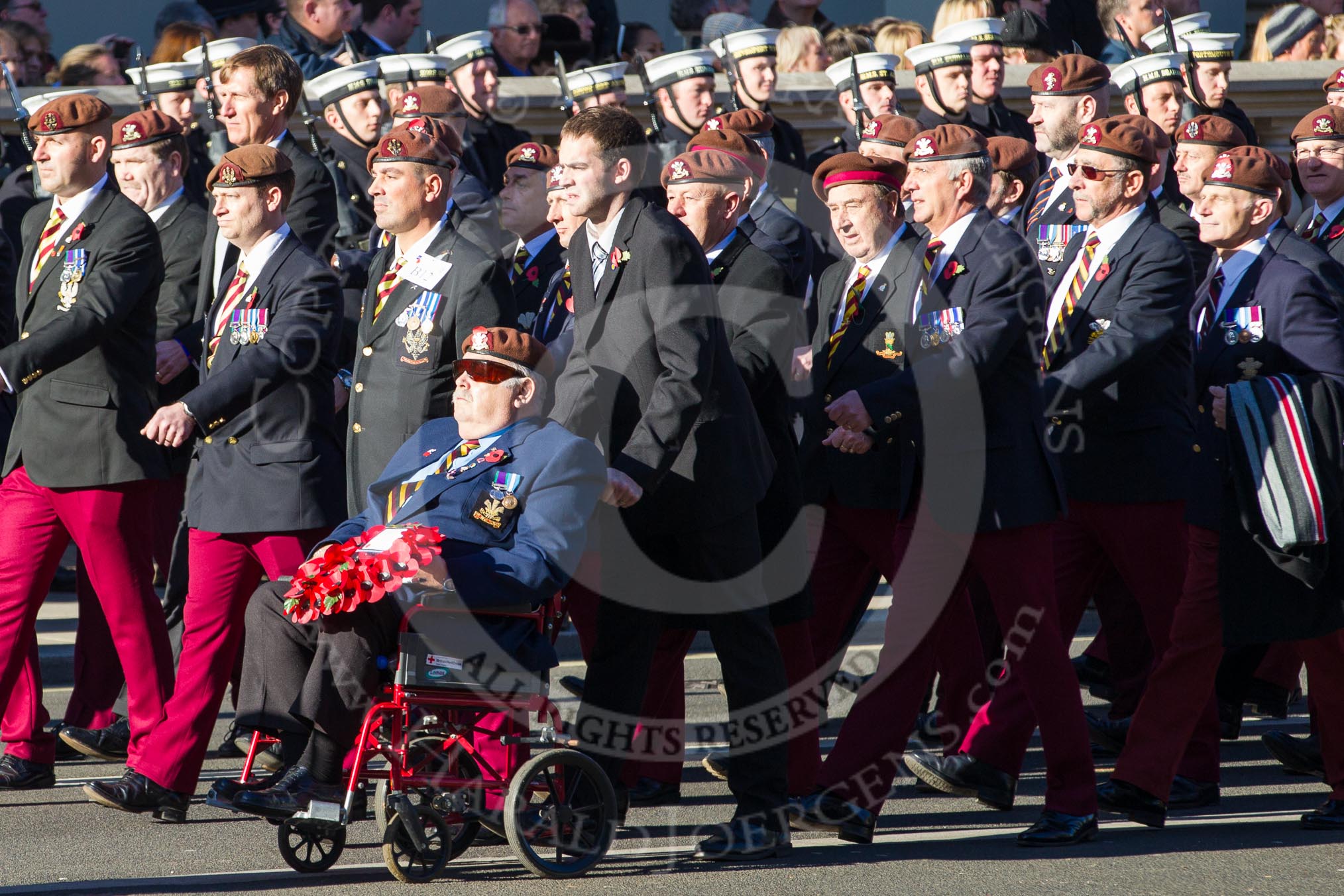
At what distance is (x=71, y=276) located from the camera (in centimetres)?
663

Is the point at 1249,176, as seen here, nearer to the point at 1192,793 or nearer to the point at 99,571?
the point at 1192,793

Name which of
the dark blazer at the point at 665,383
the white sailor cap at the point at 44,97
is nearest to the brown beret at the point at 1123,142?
the dark blazer at the point at 665,383

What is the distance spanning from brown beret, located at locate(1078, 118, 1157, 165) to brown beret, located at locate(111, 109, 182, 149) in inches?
129

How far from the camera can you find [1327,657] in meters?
6.14

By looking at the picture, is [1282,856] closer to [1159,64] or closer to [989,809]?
[989,809]

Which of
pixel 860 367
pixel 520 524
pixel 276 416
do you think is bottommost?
pixel 520 524

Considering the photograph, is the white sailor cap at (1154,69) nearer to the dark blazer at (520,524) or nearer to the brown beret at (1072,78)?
the brown beret at (1072,78)

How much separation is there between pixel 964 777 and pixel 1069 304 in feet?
4.91

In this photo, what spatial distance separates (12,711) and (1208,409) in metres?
3.88

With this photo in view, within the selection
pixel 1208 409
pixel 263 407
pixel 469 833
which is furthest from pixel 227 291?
pixel 1208 409

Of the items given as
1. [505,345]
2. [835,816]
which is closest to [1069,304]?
[835,816]

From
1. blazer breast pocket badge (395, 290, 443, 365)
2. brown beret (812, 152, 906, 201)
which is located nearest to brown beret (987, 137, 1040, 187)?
brown beret (812, 152, 906, 201)

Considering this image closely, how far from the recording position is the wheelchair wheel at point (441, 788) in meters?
5.37

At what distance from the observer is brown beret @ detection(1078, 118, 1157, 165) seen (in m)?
6.39
